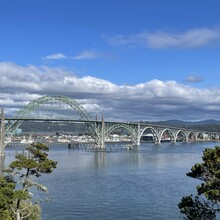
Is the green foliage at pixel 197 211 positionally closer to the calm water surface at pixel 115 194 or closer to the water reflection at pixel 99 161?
the calm water surface at pixel 115 194

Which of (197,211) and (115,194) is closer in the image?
(197,211)

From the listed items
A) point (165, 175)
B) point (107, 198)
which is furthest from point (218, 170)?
point (165, 175)

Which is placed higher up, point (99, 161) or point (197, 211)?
point (197, 211)

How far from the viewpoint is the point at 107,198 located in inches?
1934

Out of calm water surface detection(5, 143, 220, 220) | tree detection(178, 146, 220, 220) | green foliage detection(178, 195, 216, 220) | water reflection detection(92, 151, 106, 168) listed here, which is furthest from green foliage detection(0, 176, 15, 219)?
water reflection detection(92, 151, 106, 168)

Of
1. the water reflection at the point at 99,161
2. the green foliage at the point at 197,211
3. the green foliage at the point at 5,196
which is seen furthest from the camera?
the water reflection at the point at 99,161

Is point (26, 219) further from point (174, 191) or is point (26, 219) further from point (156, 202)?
point (174, 191)

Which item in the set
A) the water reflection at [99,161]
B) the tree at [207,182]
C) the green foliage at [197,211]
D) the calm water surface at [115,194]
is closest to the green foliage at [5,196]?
the tree at [207,182]

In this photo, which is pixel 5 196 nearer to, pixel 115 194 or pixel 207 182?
pixel 207 182

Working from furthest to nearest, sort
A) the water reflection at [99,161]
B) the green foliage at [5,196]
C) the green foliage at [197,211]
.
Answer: the water reflection at [99,161] < the green foliage at [5,196] < the green foliage at [197,211]

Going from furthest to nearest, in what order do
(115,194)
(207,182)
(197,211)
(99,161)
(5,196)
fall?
(99,161) → (115,194) → (5,196) → (197,211) → (207,182)

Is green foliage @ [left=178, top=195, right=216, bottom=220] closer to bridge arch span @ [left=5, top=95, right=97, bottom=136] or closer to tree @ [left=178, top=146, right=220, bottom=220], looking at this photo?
tree @ [left=178, top=146, right=220, bottom=220]

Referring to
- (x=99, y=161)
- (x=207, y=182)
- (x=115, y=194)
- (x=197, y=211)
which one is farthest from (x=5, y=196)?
(x=99, y=161)

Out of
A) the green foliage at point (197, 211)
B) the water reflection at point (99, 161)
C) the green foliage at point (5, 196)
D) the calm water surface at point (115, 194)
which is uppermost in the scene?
the green foliage at point (5, 196)
